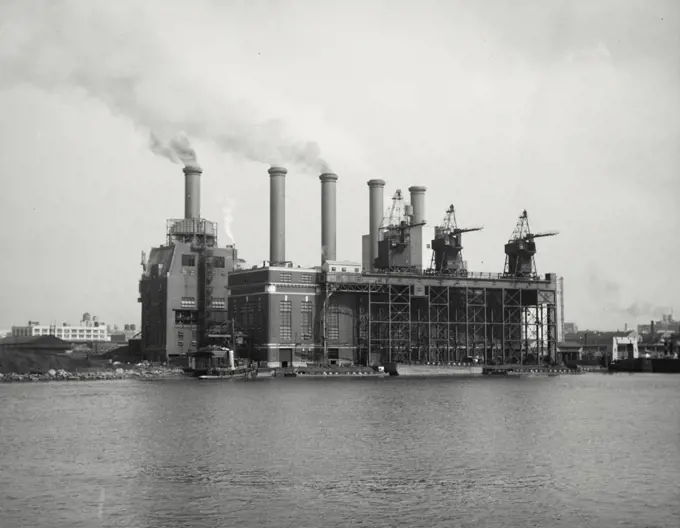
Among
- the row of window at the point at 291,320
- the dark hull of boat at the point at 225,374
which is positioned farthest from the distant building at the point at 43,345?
the row of window at the point at 291,320

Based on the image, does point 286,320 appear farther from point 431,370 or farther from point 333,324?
point 431,370

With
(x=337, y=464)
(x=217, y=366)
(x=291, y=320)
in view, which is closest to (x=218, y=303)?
(x=291, y=320)

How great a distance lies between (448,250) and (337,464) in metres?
135

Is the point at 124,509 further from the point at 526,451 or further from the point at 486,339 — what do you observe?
the point at 486,339

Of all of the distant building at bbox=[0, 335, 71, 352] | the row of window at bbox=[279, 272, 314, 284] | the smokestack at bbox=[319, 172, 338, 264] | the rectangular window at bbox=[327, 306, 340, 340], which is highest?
the smokestack at bbox=[319, 172, 338, 264]

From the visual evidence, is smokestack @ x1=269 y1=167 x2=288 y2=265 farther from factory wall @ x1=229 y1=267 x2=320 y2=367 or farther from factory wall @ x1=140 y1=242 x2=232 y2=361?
factory wall @ x1=140 y1=242 x2=232 y2=361

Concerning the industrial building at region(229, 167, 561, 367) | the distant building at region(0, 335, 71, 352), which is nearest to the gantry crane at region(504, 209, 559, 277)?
the industrial building at region(229, 167, 561, 367)

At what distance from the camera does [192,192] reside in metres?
169

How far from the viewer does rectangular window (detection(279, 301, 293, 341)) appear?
158m

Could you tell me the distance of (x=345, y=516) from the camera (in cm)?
3628

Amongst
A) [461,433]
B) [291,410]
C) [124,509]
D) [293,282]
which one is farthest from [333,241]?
[124,509]

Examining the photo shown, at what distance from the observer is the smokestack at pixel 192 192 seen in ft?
551

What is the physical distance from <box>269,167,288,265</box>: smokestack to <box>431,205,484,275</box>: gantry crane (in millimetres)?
34330

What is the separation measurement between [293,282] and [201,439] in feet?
331
